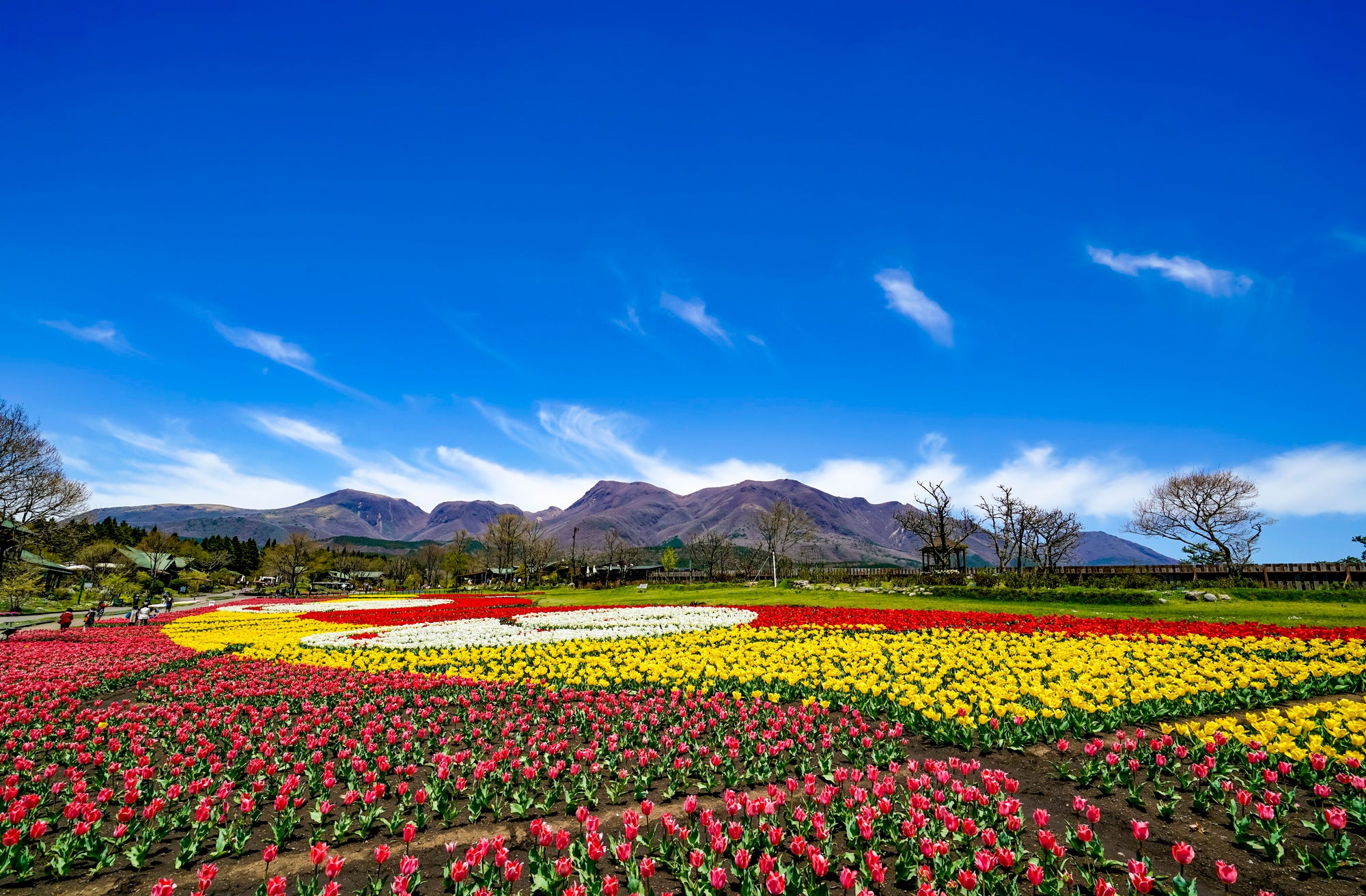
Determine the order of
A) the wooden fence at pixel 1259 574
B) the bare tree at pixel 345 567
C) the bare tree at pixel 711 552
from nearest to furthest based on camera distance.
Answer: the wooden fence at pixel 1259 574 → the bare tree at pixel 711 552 → the bare tree at pixel 345 567

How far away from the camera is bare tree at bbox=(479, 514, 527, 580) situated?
315ft

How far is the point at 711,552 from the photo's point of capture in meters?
81.1

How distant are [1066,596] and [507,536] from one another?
3202 inches

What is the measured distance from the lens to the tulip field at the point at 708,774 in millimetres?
4492

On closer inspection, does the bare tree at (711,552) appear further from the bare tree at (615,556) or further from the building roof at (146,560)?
the building roof at (146,560)

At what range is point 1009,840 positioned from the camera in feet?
15.7

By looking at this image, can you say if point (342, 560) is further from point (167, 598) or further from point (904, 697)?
point (904, 697)

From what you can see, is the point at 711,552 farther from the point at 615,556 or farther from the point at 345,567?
the point at 345,567

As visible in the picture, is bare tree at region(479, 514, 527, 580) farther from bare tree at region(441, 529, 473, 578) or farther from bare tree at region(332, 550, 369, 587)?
bare tree at region(332, 550, 369, 587)

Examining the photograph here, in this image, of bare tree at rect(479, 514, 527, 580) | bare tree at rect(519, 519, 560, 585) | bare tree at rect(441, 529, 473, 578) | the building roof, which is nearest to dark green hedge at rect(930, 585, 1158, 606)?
bare tree at rect(519, 519, 560, 585)

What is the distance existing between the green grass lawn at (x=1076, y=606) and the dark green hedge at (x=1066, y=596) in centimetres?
67

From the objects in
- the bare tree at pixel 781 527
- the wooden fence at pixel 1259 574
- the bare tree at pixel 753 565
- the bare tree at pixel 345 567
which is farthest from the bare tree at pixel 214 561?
the wooden fence at pixel 1259 574

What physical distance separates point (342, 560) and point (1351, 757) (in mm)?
142366

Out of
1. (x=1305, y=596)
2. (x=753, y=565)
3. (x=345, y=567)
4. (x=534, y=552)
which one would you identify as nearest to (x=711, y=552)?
(x=753, y=565)
